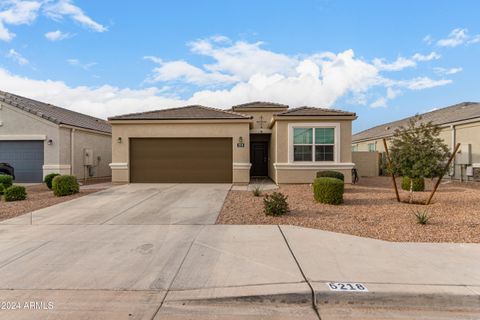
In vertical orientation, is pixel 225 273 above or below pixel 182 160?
below

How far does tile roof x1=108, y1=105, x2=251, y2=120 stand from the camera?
51.1 feet

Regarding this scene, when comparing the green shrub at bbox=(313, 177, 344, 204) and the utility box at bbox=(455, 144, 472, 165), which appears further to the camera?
the utility box at bbox=(455, 144, 472, 165)

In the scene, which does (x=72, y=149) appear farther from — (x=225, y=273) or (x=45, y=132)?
(x=225, y=273)

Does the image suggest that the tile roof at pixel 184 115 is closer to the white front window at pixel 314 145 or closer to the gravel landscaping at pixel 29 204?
the white front window at pixel 314 145

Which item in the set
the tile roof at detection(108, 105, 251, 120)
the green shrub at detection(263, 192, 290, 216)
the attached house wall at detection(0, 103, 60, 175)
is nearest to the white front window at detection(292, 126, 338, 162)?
the tile roof at detection(108, 105, 251, 120)

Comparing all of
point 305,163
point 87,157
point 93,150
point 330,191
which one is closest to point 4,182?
point 87,157

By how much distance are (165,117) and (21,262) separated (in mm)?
11482

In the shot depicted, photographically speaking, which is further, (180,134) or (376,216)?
(180,134)

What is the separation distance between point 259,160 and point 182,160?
6.24m

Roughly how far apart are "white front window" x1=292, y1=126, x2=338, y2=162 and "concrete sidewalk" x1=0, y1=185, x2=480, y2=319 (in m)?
8.19

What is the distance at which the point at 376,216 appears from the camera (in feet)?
26.5

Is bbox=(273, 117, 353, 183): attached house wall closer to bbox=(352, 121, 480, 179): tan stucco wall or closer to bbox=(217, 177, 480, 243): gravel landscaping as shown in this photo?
bbox=(217, 177, 480, 243): gravel landscaping

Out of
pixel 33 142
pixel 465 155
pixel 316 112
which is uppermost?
pixel 316 112

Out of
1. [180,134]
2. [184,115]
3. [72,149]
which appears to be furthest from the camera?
[72,149]
